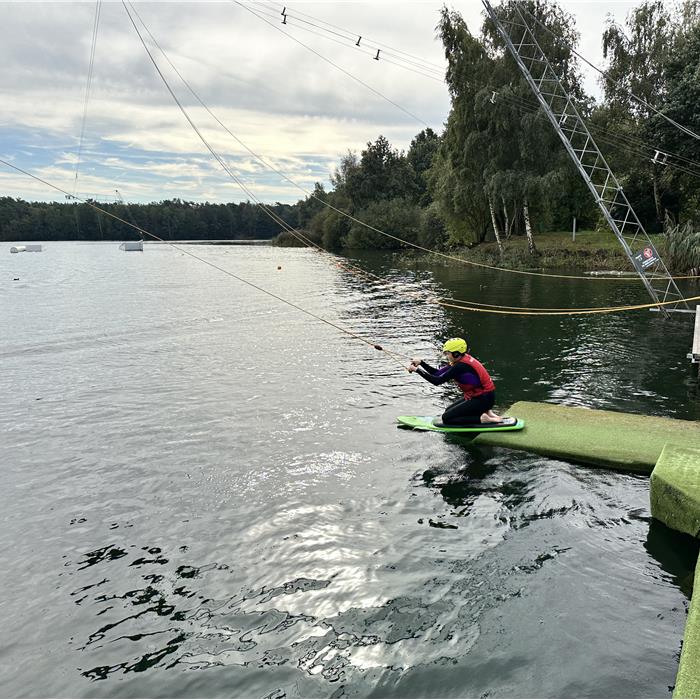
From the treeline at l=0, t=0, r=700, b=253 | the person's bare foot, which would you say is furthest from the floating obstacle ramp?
the treeline at l=0, t=0, r=700, b=253

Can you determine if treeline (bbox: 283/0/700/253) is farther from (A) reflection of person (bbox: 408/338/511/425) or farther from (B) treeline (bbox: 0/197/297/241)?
(B) treeline (bbox: 0/197/297/241)

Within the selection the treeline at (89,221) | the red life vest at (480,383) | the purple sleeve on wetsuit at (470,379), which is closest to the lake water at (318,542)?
the red life vest at (480,383)

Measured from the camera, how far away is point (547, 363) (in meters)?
19.9

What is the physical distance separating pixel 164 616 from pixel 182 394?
10327mm

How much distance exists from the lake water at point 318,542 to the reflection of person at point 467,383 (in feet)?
2.21

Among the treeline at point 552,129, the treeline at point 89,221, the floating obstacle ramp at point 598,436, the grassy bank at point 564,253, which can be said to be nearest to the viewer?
the floating obstacle ramp at point 598,436

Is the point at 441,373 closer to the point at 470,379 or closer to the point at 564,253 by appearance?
the point at 470,379

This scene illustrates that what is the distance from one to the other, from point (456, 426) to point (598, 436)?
9.83ft

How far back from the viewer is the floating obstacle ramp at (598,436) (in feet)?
36.6

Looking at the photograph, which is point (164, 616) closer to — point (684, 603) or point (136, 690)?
point (136, 690)

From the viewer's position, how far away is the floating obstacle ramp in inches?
439

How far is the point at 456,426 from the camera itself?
1295 centimetres

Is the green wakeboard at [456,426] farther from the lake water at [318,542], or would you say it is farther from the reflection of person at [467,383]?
the lake water at [318,542]

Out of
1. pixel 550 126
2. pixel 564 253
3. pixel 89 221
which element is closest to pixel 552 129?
pixel 550 126
